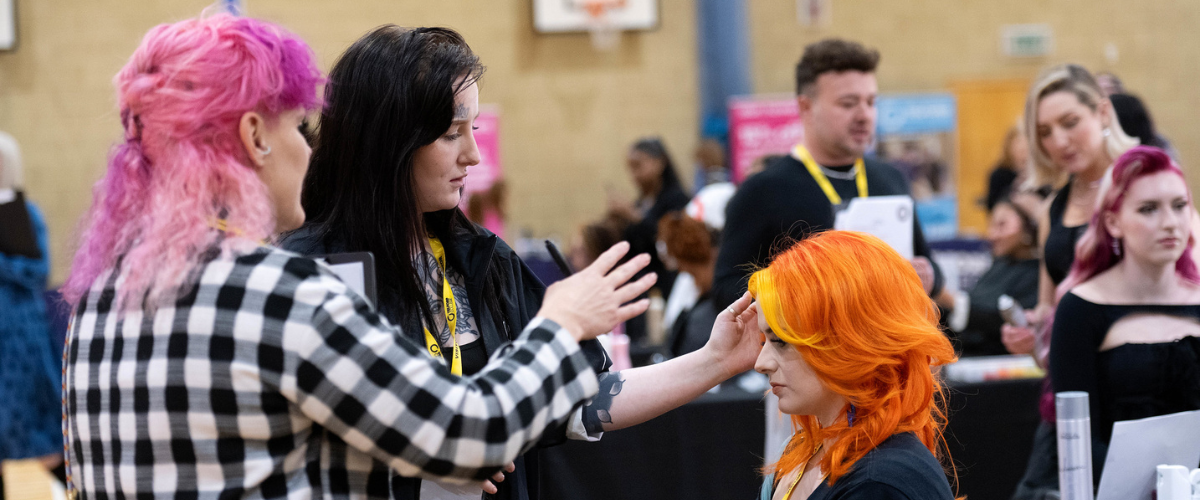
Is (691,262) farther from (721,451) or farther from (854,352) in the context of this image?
(854,352)

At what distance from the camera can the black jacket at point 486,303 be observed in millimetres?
1394

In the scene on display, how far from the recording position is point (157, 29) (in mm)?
1098

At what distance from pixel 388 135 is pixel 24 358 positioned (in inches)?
133

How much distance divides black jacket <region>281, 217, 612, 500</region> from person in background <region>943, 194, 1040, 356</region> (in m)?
2.78

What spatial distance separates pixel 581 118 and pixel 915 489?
320 inches

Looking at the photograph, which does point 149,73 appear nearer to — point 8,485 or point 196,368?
point 196,368

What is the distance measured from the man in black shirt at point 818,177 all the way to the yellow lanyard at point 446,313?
1.23 metres

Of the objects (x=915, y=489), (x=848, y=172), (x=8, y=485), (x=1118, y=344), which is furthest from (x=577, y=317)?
(x=8, y=485)

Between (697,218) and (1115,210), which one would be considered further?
(697,218)

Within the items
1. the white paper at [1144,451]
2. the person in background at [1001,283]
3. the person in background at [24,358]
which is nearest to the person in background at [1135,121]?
the person in background at [1001,283]

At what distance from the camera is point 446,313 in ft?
4.79

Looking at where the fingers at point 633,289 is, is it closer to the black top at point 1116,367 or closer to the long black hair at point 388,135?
the long black hair at point 388,135

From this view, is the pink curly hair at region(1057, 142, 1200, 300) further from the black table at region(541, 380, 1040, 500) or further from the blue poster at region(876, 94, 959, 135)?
the blue poster at region(876, 94, 959, 135)

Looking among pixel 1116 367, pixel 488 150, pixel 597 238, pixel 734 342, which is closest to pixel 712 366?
pixel 734 342
